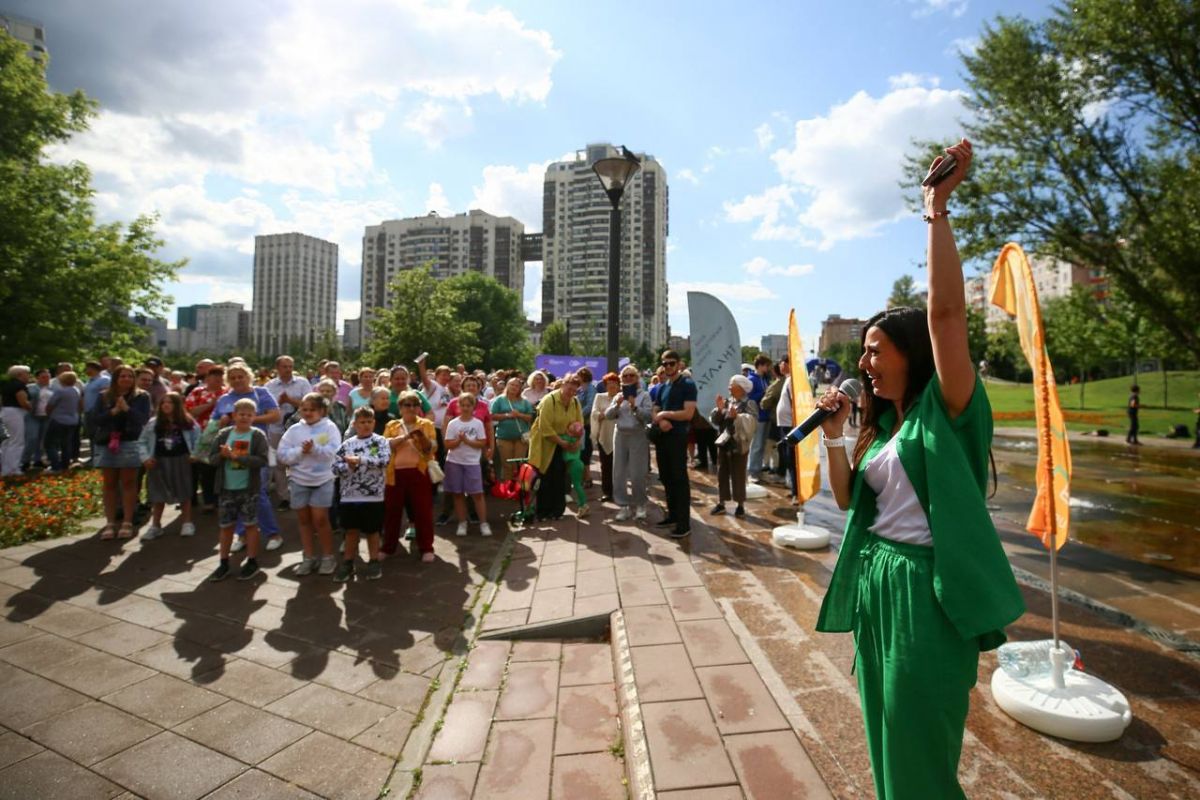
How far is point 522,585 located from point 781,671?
262 cm

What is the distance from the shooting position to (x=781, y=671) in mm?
3436

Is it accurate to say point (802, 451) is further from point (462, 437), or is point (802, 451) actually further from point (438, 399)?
point (438, 399)

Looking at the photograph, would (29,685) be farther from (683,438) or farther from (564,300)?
(564,300)

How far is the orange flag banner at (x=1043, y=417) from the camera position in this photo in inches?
124

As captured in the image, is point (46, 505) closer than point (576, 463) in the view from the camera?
Yes

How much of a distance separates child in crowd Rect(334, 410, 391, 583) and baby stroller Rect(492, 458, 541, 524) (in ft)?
6.37

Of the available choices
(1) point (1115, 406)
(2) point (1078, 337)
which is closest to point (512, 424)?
(1) point (1115, 406)

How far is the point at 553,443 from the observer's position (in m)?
7.54

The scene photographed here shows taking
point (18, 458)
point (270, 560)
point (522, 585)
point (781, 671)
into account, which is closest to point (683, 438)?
point (522, 585)

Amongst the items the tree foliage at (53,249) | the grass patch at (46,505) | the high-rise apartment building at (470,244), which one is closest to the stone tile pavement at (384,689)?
the grass patch at (46,505)

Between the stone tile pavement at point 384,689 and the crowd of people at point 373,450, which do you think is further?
the crowd of people at point 373,450

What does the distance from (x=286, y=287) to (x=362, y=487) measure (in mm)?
139944

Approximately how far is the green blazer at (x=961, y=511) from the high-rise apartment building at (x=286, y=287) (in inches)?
5387

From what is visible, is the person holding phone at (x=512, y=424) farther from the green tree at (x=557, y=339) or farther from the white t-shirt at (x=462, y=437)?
the green tree at (x=557, y=339)
